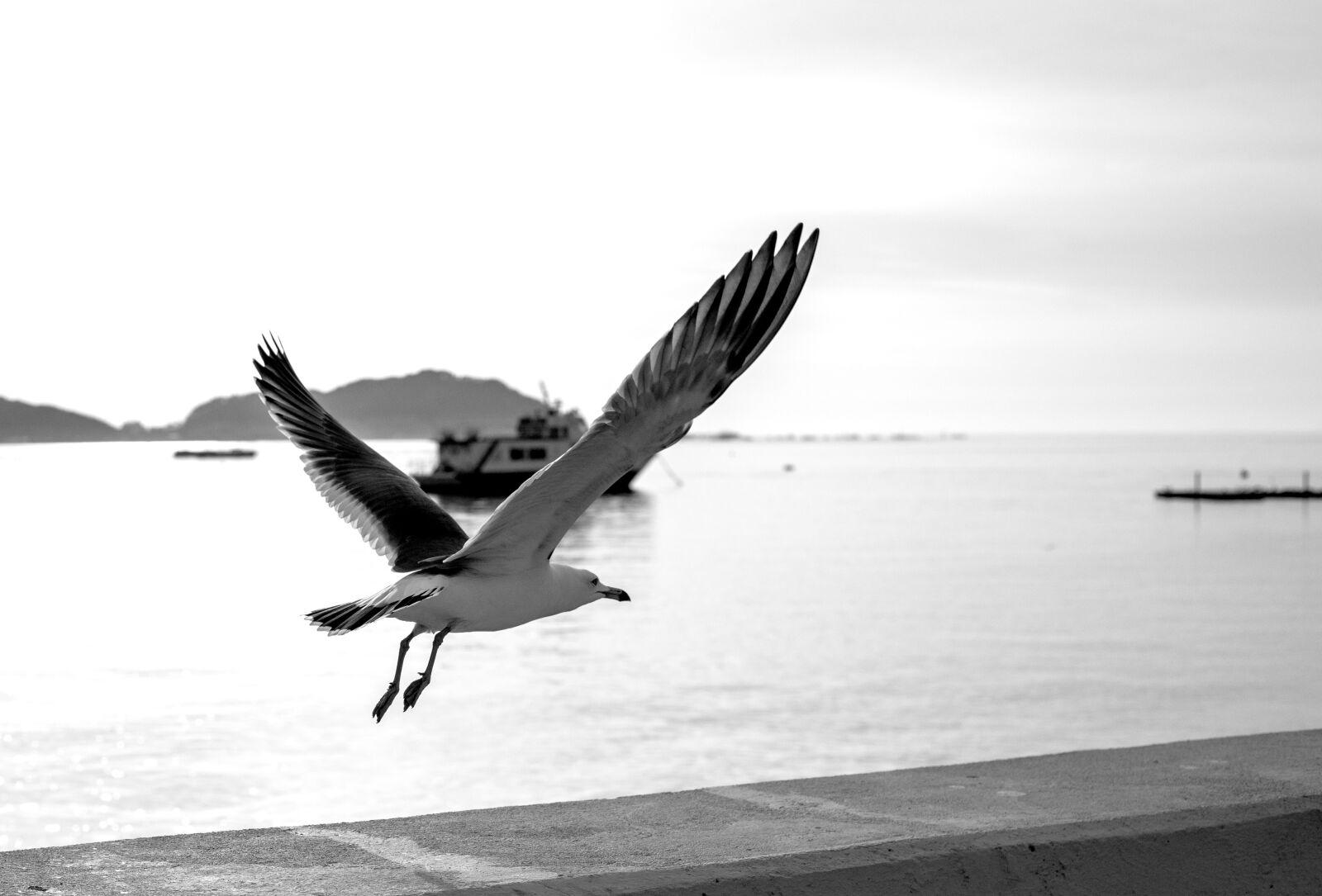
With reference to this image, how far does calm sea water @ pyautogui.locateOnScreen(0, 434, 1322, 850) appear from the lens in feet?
66.7

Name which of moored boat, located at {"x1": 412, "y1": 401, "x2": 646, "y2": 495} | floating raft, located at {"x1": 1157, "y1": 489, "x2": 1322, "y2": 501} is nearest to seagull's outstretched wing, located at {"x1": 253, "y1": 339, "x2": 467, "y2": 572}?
moored boat, located at {"x1": 412, "y1": 401, "x2": 646, "y2": 495}

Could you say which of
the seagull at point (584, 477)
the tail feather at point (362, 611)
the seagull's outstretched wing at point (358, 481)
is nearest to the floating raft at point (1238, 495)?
the seagull's outstretched wing at point (358, 481)

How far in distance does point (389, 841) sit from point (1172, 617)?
124 ft

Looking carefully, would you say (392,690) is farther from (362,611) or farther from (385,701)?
(362,611)

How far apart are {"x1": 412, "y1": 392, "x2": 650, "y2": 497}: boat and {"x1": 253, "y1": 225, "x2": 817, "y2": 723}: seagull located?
73.7 m

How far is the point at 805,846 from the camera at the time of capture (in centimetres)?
440

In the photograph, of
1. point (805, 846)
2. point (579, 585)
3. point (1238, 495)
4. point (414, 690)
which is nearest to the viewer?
point (805, 846)

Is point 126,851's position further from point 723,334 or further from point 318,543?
point 318,543

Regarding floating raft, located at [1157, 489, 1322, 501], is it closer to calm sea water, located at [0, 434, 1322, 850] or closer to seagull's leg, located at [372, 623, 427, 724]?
calm sea water, located at [0, 434, 1322, 850]

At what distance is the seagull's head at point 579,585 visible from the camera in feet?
16.4

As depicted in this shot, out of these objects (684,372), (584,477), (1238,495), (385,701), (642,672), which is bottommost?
(642,672)

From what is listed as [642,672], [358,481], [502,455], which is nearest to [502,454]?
[502,455]

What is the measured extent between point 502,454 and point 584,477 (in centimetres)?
7866

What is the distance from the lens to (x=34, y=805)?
18219 mm
